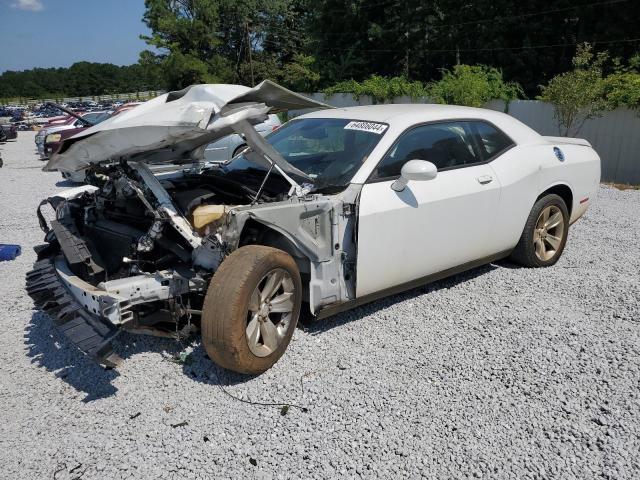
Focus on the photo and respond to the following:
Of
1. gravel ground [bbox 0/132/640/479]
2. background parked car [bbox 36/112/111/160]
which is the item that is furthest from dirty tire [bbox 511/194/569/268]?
background parked car [bbox 36/112/111/160]

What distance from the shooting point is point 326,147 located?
13.9 feet

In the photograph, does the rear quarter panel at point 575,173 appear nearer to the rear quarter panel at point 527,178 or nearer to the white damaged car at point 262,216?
the rear quarter panel at point 527,178

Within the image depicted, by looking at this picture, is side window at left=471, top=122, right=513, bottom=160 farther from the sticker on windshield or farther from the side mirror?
the side mirror

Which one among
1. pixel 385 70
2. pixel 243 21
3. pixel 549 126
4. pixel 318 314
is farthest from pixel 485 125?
pixel 243 21

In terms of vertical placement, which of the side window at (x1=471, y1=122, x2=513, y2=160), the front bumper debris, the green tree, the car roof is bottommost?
the front bumper debris

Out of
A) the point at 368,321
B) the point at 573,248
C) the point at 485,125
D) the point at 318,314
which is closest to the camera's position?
the point at 318,314

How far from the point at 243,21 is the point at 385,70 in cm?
1964

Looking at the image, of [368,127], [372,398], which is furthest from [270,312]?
[368,127]

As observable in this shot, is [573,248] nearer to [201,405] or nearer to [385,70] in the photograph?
[201,405]

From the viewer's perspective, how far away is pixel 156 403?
10.1ft

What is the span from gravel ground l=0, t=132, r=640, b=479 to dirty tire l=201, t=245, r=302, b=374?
0.24m

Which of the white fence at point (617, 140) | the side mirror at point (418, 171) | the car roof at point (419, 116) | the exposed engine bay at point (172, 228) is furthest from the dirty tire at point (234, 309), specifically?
the white fence at point (617, 140)

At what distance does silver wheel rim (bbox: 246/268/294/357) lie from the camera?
10.5 feet

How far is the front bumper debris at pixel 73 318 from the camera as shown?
2.89m
